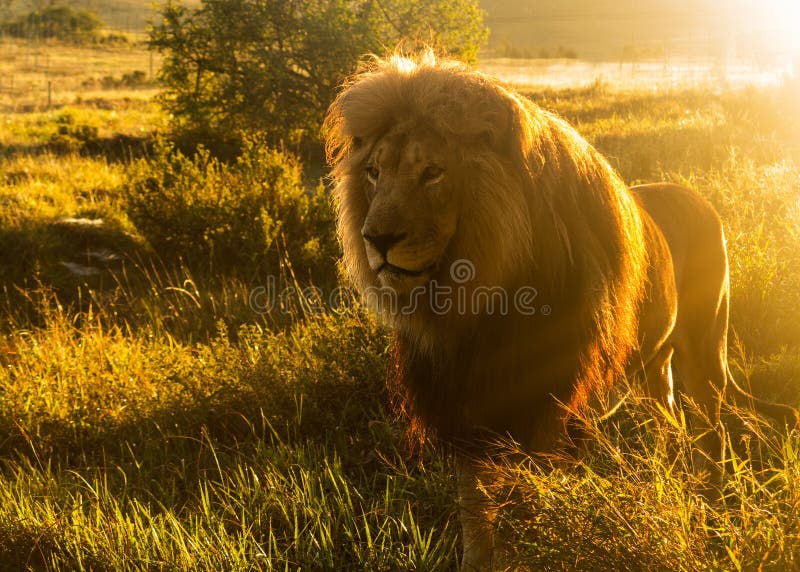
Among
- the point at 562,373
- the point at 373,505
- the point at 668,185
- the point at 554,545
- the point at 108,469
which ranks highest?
the point at 668,185

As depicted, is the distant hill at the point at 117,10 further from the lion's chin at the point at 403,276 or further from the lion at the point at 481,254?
the lion's chin at the point at 403,276

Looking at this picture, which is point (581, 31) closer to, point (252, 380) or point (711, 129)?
point (711, 129)

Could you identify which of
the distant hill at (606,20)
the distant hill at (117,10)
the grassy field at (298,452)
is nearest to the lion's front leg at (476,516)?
the grassy field at (298,452)

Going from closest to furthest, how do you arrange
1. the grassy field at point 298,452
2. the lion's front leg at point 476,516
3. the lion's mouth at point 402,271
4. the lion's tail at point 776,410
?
1. the grassy field at point 298,452
2. the lion's mouth at point 402,271
3. the lion's front leg at point 476,516
4. the lion's tail at point 776,410

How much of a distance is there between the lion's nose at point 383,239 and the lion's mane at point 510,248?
0.22 m

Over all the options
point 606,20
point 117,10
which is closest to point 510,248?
point 117,10

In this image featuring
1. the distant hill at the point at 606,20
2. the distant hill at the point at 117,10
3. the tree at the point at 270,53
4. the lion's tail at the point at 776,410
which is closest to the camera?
the lion's tail at the point at 776,410

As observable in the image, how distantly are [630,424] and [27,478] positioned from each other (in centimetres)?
305

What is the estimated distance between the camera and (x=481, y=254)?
8.20ft

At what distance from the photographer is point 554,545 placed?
223 cm

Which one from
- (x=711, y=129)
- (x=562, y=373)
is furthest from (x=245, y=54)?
(x=562, y=373)

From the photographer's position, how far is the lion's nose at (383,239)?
2384 mm

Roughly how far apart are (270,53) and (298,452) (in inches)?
394

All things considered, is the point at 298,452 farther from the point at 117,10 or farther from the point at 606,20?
the point at 606,20
